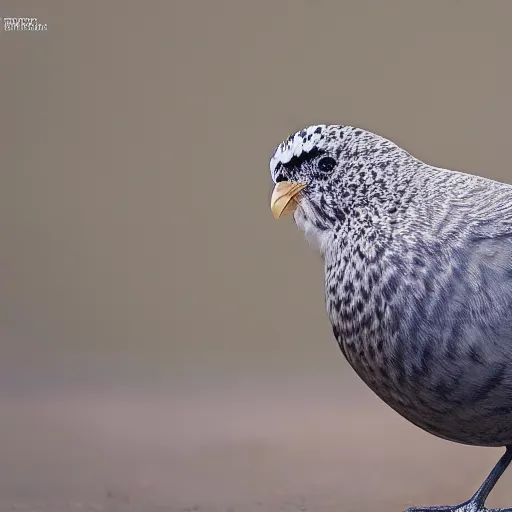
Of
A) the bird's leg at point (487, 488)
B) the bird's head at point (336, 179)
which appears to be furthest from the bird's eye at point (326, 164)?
the bird's leg at point (487, 488)

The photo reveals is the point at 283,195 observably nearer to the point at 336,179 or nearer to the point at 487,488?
the point at 336,179

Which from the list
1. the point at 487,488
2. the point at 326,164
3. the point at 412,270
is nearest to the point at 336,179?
the point at 326,164

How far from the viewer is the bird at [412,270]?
6.15ft

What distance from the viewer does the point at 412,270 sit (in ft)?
Result: 6.24

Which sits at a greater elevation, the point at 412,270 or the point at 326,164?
the point at 326,164

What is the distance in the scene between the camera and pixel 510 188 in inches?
80.7

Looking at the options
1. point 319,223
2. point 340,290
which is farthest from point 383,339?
point 319,223

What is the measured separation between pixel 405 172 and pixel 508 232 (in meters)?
0.24

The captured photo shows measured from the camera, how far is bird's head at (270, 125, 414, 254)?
2023 millimetres

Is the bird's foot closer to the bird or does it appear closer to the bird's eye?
the bird

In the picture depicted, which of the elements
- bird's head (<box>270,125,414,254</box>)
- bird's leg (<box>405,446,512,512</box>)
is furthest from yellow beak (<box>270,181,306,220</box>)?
bird's leg (<box>405,446,512,512</box>)

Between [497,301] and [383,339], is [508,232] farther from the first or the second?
[383,339]

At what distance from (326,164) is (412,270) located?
1.00ft

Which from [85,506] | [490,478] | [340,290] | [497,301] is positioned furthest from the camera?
[85,506]
